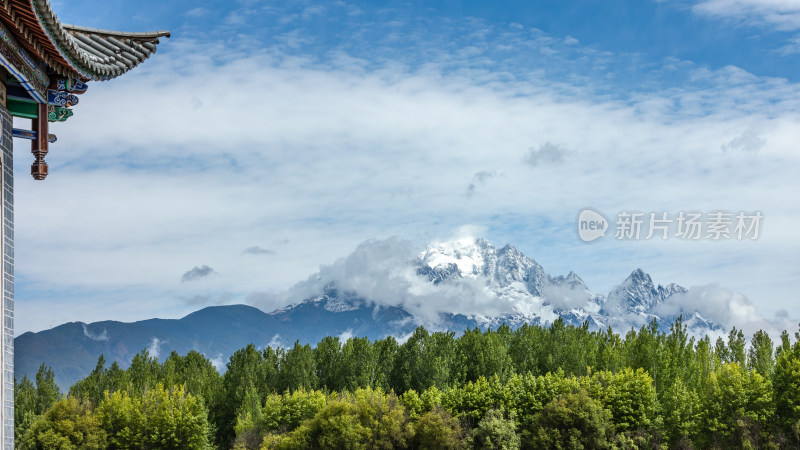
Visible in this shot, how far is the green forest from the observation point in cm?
5459

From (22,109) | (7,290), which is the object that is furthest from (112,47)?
(7,290)

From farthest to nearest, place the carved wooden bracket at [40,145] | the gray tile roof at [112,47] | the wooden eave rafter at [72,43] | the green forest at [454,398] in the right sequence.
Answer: the green forest at [454,398]
the gray tile roof at [112,47]
the carved wooden bracket at [40,145]
the wooden eave rafter at [72,43]

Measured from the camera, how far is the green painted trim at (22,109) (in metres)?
19.6

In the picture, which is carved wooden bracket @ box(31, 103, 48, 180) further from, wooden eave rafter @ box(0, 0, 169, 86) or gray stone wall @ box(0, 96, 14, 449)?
wooden eave rafter @ box(0, 0, 169, 86)

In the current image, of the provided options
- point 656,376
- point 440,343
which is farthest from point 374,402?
point 656,376

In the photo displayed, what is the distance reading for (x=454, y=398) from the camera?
2367 inches

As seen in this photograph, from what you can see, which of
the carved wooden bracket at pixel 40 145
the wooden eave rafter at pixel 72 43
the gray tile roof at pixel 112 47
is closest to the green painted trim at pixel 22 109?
the carved wooden bracket at pixel 40 145

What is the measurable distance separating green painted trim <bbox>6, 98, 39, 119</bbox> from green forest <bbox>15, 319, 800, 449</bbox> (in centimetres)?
3963

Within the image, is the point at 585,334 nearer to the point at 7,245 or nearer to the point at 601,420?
the point at 601,420

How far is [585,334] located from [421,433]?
22300mm

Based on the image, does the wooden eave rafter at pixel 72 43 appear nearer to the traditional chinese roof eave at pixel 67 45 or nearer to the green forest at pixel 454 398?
the traditional chinese roof eave at pixel 67 45

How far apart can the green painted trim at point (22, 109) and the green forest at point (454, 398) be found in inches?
1560

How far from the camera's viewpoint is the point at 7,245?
18578 mm

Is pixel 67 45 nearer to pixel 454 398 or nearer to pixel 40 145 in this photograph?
pixel 40 145
